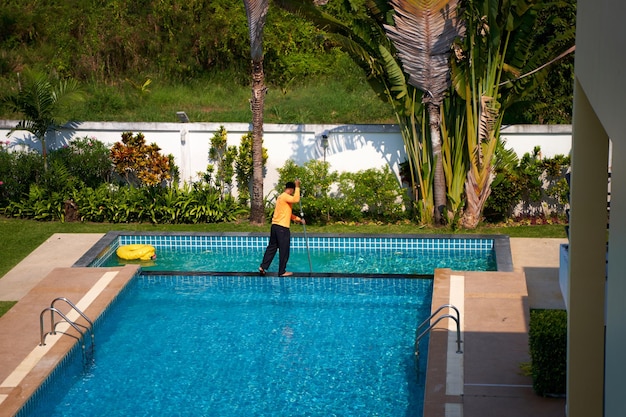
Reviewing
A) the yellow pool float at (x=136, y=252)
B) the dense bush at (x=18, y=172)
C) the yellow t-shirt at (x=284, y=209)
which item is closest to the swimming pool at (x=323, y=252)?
the yellow pool float at (x=136, y=252)

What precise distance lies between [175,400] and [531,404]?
3.87m

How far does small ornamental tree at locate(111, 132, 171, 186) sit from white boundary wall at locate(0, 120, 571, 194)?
345mm

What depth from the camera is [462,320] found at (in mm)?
11812

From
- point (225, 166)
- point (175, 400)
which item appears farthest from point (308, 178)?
point (175, 400)

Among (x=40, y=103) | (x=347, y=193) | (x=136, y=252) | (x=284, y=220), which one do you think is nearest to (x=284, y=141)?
(x=347, y=193)

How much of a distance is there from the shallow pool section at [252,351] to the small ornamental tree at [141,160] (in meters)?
3.55

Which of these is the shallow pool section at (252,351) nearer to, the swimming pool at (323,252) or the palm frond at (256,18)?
the swimming pool at (323,252)

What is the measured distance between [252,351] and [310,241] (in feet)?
16.3

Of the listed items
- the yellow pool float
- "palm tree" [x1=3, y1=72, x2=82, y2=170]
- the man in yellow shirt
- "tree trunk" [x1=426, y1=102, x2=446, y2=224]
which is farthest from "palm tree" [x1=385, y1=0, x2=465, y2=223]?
"palm tree" [x1=3, y1=72, x2=82, y2=170]

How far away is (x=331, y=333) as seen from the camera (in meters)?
12.4

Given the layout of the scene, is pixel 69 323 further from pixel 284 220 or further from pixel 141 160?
pixel 141 160

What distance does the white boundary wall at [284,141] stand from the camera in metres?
17.7

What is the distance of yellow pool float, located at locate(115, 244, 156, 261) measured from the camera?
16.0 metres

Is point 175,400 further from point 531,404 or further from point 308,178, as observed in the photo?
point 308,178
